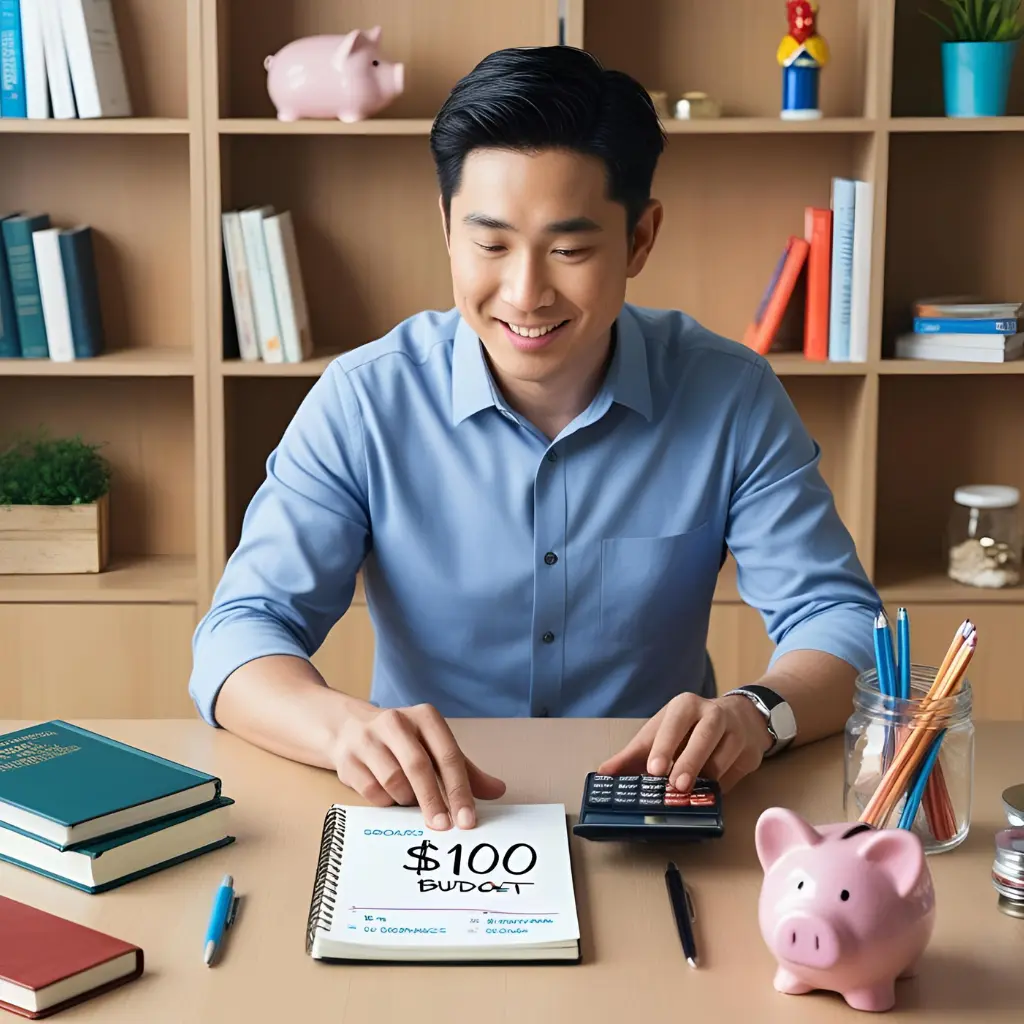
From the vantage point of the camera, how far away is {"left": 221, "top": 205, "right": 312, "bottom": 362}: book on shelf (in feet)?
8.84

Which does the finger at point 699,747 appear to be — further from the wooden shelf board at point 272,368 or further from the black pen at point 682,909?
the wooden shelf board at point 272,368

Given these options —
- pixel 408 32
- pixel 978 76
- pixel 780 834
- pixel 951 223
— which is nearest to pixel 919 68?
pixel 978 76

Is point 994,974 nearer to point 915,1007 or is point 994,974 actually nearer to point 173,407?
point 915,1007

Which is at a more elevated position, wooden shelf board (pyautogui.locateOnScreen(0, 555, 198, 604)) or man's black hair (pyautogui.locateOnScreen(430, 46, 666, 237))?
man's black hair (pyautogui.locateOnScreen(430, 46, 666, 237))

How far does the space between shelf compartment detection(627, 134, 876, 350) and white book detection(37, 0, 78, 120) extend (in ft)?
3.79

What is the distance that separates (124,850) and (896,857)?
56 centimetres

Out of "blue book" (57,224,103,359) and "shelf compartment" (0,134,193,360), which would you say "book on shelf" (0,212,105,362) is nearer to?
"blue book" (57,224,103,359)

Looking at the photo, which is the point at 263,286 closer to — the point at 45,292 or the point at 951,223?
the point at 45,292

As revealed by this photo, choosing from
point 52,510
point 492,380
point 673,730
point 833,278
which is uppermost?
point 833,278

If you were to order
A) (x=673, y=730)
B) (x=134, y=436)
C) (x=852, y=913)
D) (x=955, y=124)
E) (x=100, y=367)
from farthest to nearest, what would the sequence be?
(x=134, y=436) → (x=100, y=367) → (x=955, y=124) → (x=673, y=730) → (x=852, y=913)

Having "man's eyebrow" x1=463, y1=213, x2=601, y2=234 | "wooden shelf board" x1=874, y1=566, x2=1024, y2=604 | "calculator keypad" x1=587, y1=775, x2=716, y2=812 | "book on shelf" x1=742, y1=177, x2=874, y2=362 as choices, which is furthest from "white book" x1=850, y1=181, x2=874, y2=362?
"calculator keypad" x1=587, y1=775, x2=716, y2=812

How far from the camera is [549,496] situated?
1.67 meters

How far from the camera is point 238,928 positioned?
99cm

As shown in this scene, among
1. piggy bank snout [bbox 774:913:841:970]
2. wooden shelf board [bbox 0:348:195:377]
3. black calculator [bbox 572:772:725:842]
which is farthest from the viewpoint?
wooden shelf board [bbox 0:348:195:377]
